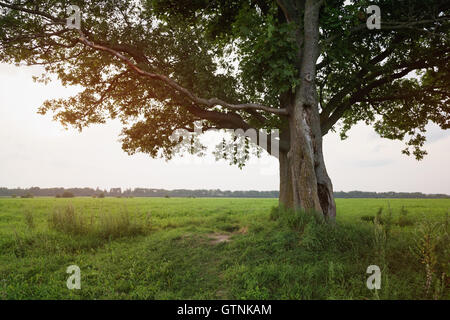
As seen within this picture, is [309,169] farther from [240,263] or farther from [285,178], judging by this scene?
[285,178]

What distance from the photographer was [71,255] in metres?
8.20

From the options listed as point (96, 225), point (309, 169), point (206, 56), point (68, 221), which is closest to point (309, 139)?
point (309, 169)

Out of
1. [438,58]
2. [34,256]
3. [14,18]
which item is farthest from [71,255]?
[438,58]

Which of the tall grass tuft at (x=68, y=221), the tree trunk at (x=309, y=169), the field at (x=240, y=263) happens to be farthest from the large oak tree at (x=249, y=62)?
the tall grass tuft at (x=68, y=221)

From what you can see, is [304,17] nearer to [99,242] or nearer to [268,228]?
[268,228]

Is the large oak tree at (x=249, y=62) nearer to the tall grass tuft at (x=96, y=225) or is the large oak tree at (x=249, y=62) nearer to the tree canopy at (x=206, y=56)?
the tree canopy at (x=206, y=56)

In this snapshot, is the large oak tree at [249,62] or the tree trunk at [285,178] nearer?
the large oak tree at [249,62]

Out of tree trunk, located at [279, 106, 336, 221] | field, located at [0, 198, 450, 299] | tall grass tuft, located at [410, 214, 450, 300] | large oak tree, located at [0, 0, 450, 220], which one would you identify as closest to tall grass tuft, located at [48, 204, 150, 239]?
field, located at [0, 198, 450, 299]

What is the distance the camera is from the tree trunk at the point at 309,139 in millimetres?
9086

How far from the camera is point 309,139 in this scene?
922 centimetres

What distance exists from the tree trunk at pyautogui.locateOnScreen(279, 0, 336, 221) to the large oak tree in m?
0.04

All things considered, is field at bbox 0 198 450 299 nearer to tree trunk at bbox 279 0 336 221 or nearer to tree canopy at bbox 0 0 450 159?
tree trunk at bbox 279 0 336 221

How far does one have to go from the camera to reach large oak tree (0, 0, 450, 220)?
30.8 feet

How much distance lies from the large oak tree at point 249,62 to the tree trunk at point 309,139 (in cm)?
4
